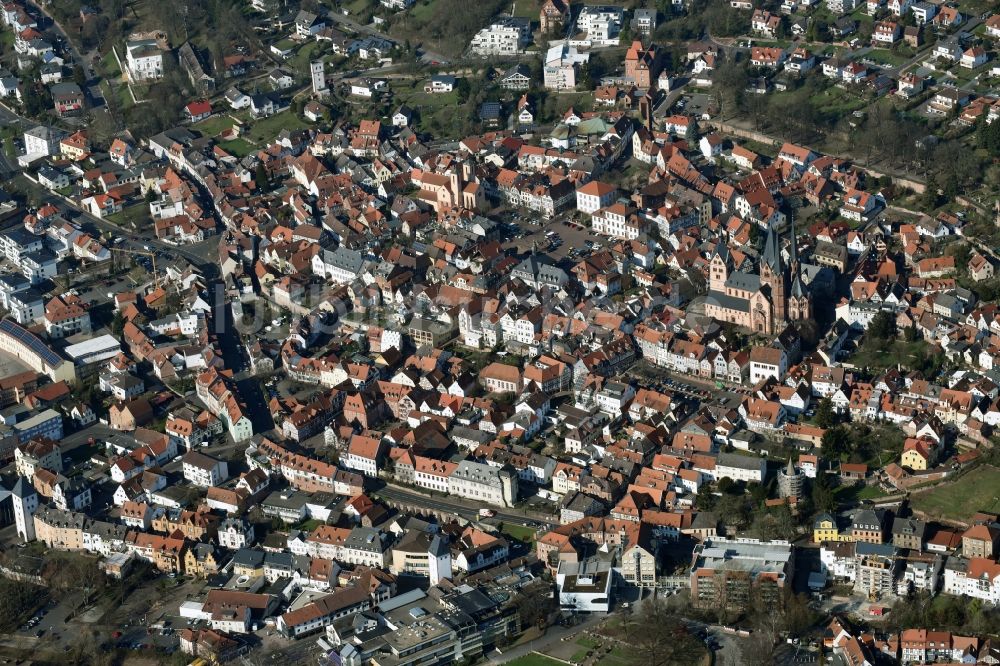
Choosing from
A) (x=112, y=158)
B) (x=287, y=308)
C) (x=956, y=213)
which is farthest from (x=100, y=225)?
(x=956, y=213)

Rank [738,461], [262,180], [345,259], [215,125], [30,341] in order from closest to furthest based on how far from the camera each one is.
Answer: [738,461] → [30,341] → [345,259] → [262,180] → [215,125]

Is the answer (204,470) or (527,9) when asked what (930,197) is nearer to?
(527,9)

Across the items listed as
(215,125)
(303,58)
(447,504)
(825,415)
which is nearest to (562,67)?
(303,58)

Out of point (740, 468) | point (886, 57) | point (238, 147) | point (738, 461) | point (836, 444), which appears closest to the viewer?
point (740, 468)

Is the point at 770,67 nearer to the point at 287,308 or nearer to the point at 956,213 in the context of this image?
the point at 956,213

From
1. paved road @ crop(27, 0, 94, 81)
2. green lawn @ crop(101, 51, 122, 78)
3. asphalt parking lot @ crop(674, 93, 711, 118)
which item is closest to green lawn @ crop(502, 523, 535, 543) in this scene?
asphalt parking lot @ crop(674, 93, 711, 118)

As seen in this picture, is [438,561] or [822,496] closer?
[438,561]
